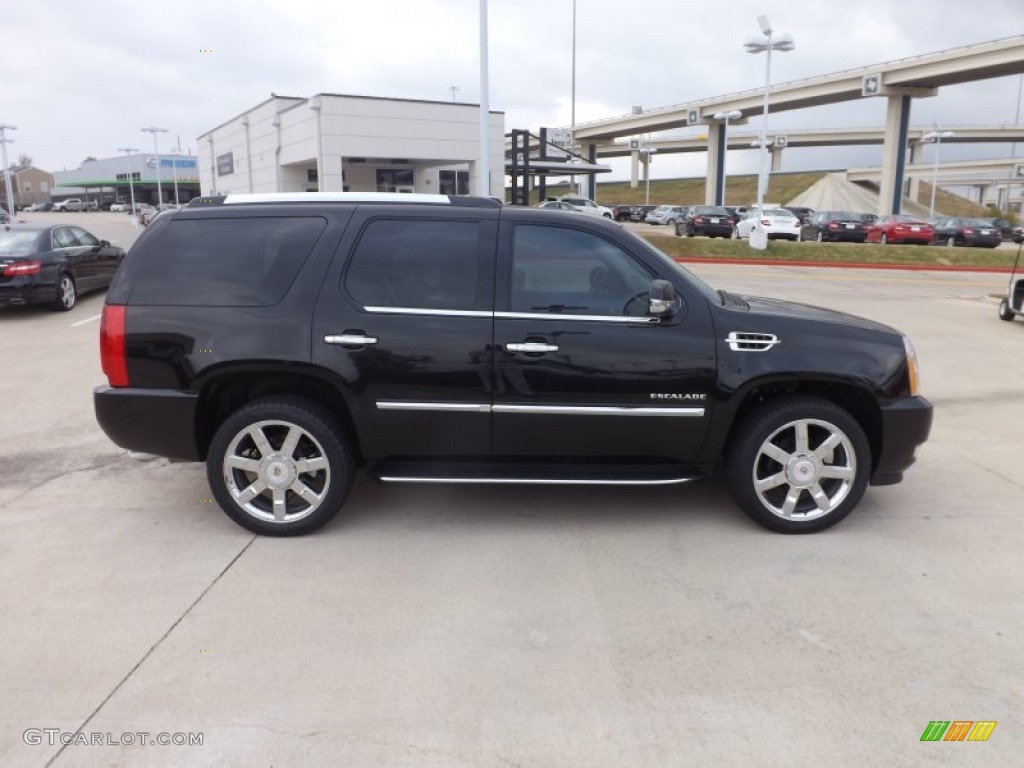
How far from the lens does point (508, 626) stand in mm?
3672

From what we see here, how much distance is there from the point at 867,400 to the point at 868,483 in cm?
48

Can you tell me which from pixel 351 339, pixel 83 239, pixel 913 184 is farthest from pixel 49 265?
pixel 913 184

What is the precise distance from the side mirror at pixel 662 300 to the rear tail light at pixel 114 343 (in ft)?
9.46

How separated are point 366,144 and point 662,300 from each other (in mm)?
36528

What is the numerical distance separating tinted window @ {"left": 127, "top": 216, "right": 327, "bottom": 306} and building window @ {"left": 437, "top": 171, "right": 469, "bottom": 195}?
138 ft

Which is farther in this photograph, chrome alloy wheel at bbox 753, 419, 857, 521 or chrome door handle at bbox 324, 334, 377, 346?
chrome alloy wheel at bbox 753, 419, 857, 521

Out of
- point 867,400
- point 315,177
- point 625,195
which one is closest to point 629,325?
point 867,400

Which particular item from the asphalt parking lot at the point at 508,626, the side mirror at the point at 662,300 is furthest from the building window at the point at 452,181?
the side mirror at the point at 662,300

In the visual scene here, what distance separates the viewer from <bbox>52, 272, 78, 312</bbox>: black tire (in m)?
12.9

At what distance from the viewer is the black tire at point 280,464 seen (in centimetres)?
452

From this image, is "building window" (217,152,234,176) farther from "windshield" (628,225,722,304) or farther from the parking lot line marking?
"windshield" (628,225,722,304)

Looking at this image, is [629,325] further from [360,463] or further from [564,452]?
[360,463]

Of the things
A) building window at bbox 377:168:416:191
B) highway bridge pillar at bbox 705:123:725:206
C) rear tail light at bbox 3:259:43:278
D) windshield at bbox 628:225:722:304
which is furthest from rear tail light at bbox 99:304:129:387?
highway bridge pillar at bbox 705:123:725:206

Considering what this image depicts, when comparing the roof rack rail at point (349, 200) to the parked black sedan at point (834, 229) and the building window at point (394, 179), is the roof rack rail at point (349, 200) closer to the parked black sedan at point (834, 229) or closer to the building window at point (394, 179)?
the parked black sedan at point (834, 229)
